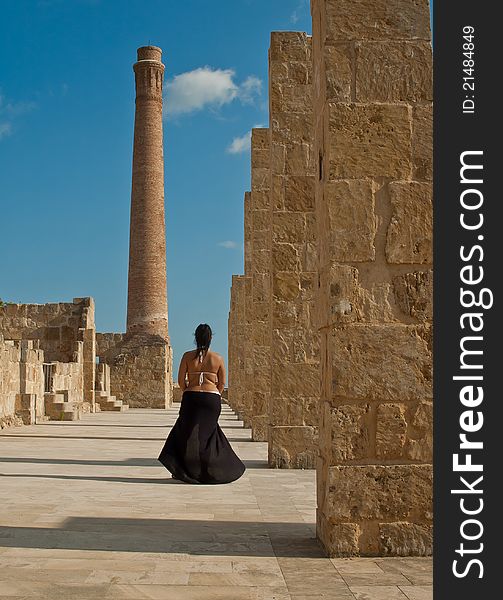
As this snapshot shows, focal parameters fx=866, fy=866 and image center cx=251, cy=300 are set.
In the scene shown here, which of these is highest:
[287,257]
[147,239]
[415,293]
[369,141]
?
[147,239]

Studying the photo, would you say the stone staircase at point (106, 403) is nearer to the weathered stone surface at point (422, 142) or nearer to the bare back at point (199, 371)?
the bare back at point (199, 371)

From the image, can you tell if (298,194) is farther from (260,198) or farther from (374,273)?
(374,273)

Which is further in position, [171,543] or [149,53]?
[149,53]

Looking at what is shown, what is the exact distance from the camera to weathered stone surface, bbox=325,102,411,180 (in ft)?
16.4

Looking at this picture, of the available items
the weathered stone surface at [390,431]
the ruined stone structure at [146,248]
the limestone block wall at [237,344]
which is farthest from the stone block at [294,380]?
the ruined stone structure at [146,248]

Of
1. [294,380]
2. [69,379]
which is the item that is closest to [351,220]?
[294,380]

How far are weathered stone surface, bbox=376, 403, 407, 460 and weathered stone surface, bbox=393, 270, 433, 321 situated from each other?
0.54 meters

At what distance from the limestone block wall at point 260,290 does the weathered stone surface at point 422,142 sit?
7674 millimetres

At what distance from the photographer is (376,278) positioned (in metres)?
4.97

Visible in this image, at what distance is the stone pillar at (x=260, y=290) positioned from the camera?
42.5 feet

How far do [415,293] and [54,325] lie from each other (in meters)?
24.8

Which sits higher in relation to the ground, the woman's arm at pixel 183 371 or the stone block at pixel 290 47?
the stone block at pixel 290 47

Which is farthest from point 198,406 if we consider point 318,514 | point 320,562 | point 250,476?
point 320,562

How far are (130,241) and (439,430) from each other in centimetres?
3293
